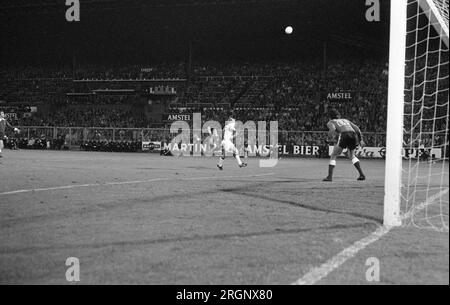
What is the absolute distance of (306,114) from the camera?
38.4 metres

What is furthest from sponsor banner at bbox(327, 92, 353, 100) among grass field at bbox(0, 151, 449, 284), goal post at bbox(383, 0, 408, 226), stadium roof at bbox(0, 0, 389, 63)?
goal post at bbox(383, 0, 408, 226)

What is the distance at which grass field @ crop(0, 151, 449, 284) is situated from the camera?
4.11 meters

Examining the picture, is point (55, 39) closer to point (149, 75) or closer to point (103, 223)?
point (149, 75)

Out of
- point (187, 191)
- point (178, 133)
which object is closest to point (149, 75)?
point (178, 133)

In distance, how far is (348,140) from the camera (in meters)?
13.7

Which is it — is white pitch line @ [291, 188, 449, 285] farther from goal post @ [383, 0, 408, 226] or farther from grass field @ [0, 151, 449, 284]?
goal post @ [383, 0, 408, 226]

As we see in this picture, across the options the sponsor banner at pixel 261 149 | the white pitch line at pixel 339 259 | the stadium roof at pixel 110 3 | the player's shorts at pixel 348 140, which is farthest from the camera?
the stadium roof at pixel 110 3

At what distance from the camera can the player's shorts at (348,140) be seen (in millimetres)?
13663

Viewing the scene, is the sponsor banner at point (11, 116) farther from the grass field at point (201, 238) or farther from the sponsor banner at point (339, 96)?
the grass field at point (201, 238)

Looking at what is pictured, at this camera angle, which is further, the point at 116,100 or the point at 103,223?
the point at 116,100

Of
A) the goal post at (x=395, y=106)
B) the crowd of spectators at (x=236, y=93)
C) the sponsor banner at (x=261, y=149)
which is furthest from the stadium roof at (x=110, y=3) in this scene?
the goal post at (x=395, y=106)

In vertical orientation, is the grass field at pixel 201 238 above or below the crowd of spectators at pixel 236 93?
below

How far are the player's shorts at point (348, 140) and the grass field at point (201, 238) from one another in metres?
4.18
